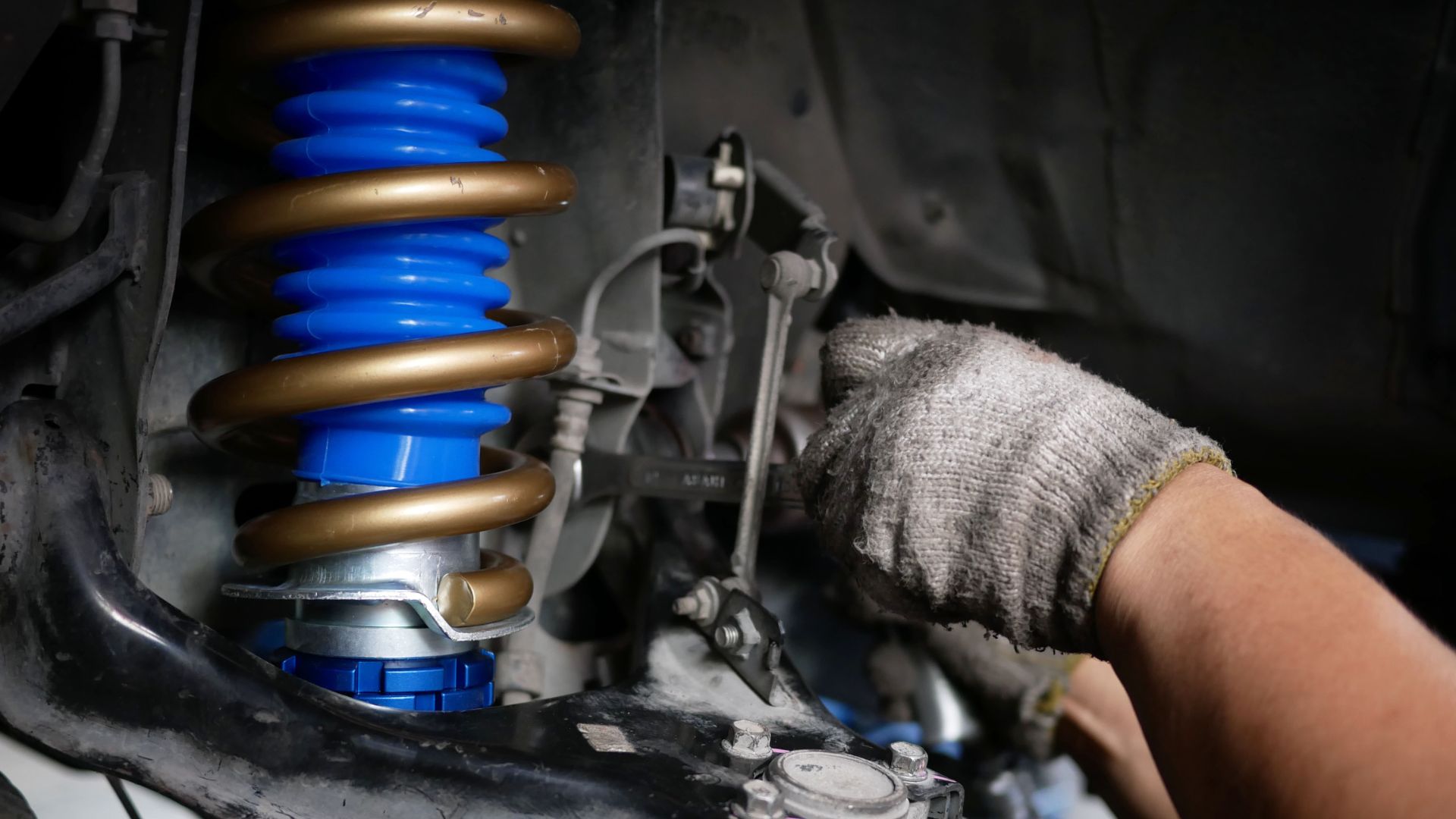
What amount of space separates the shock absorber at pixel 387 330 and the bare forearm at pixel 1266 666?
0.41 m

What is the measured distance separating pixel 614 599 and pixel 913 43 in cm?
82

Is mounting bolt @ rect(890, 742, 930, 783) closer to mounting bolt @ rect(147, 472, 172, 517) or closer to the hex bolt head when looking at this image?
the hex bolt head

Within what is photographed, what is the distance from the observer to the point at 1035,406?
2.45 ft

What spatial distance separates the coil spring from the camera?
702mm

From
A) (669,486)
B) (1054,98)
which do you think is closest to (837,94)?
(1054,98)

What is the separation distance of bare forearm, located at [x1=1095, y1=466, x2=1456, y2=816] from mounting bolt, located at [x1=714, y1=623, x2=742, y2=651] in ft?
0.97

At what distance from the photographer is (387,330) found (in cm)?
73

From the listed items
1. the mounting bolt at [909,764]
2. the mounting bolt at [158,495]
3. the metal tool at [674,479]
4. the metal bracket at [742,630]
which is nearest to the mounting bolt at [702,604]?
the metal bracket at [742,630]

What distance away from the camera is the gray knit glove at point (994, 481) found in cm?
69

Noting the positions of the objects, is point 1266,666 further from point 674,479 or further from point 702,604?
point 674,479

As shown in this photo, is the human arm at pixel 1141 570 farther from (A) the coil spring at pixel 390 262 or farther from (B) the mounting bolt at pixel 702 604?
(A) the coil spring at pixel 390 262

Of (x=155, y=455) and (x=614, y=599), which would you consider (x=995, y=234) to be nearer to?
(x=614, y=599)

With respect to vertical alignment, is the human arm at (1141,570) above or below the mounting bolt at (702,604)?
above

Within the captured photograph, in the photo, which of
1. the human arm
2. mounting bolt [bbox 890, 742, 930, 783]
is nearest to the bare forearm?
the human arm
